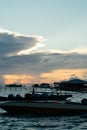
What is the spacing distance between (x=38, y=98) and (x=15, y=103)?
30.3 meters

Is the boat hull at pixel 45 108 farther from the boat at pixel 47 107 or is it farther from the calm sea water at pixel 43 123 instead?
→ the calm sea water at pixel 43 123

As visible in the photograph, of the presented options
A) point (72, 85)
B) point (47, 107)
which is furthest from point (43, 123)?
point (72, 85)

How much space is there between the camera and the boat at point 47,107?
2052 inches

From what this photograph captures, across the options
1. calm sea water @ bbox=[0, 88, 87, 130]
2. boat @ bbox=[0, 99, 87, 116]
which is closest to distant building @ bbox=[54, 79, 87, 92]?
boat @ bbox=[0, 99, 87, 116]

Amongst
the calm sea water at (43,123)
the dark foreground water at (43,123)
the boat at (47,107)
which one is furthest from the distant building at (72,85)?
the dark foreground water at (43,123)

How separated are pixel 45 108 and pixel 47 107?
0.32 metres

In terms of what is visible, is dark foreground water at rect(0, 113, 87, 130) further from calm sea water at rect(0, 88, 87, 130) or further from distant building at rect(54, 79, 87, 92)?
distant building at rect(54, 79, 87, 92)

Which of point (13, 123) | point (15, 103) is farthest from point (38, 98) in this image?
point (13, 123)

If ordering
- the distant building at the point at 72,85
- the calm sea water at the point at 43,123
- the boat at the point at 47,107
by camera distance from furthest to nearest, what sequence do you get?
the distant building at the point at 72,85
the boat at the point at 47,107
the calm sea water at the point at 43,123

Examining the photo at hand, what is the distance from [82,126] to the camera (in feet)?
138

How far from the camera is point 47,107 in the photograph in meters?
52.6

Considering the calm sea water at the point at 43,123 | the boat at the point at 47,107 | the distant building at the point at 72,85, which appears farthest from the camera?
the distant building at the point at 72,85

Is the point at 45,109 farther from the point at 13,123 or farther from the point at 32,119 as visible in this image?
the point at 13,123

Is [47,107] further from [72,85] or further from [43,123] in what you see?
[72,85]
